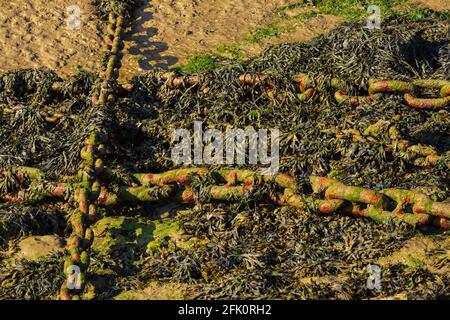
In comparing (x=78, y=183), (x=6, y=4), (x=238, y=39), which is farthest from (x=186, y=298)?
(x=6, y=4)

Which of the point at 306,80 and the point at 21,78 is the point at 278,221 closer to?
the point at 306,80

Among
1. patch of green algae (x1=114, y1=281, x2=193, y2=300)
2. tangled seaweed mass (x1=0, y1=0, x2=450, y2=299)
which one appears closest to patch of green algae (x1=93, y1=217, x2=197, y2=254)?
tangled seaweed mass (x1=0, y1=0, x2=450, y2=299)

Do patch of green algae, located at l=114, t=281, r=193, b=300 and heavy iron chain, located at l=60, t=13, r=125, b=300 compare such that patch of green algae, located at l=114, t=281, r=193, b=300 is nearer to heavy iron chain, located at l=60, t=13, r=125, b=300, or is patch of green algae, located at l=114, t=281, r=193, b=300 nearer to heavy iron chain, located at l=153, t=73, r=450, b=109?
heavy iron chain, located at l=60, t=13, r=125, b=300

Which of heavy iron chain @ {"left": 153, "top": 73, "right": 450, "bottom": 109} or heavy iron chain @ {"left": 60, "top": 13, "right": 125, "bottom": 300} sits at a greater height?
heavy iron chain @ {"left": 153, "top": 73, "right": 450, "bottom": 109}

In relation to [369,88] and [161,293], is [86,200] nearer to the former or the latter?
[161,293]

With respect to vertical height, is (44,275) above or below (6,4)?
below
